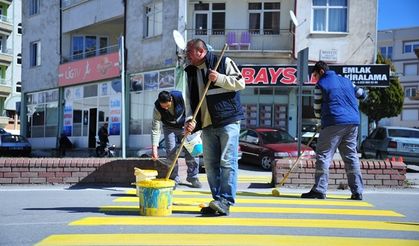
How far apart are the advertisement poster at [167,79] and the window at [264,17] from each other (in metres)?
4.28

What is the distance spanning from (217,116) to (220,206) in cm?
101

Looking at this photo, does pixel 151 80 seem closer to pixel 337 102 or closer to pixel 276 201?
pixel 337 102

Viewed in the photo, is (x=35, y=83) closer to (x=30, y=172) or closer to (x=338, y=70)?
(x=338, y=70)

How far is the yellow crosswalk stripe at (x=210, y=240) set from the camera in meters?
4.47

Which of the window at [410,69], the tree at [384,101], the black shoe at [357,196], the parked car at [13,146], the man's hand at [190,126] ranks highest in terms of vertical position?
the window at [410,69]

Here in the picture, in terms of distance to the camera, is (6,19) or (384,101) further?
(6,19)

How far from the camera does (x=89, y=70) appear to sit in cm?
2866

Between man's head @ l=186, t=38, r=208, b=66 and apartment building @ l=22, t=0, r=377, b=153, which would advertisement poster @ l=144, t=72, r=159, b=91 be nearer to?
apartment building @ l=22, t=0, r=377, b=153

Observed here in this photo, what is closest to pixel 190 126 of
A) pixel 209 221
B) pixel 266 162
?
pixel 209 221

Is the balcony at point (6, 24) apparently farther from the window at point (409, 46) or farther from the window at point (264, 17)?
the window at point (409, 46)

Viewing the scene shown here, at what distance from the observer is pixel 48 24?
3256cm

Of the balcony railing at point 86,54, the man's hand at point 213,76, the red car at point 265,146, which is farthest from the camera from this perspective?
the balcony railing at point 86,54

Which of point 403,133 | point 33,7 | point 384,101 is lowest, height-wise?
point 403,133

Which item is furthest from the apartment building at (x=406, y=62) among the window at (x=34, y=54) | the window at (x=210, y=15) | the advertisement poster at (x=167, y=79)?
the advertisement poster at (x=167, y=79)
